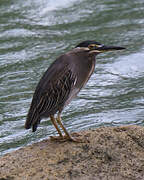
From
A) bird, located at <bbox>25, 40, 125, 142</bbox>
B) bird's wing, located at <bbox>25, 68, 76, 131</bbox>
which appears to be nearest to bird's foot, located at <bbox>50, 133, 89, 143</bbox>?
bird, located at <bbox>25, 40, 125, 142</bbox>

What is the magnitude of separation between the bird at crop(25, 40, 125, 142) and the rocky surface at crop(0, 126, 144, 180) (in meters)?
0.27

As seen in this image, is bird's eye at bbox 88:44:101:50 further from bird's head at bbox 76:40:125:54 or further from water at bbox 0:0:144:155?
water at bbox 0:0:144:155

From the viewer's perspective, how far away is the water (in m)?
10.0

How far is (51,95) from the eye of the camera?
6078 mm

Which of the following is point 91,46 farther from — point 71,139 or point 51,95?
point 71,139

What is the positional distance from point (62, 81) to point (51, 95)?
0.70 feet

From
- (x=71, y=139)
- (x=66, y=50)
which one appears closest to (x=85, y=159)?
(x=71, y=139)

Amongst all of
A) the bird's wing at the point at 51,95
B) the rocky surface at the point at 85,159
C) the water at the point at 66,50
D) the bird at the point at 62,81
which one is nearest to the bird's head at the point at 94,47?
the bird at the point at 62,81

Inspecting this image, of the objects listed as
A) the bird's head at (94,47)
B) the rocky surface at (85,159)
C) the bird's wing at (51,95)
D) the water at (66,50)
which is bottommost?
the water at (66,50)

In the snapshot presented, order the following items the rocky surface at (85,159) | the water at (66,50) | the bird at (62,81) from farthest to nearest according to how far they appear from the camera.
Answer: the water at (66,50)
the bird at (62,81)
the rocky surface at (85,159)

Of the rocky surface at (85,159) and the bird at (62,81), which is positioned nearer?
the rocky surface at (85,159)

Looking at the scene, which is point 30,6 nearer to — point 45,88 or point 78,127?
point 78,127

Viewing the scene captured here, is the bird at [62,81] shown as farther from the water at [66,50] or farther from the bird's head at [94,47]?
the water at [66,50]

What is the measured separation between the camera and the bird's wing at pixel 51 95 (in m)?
6.05
